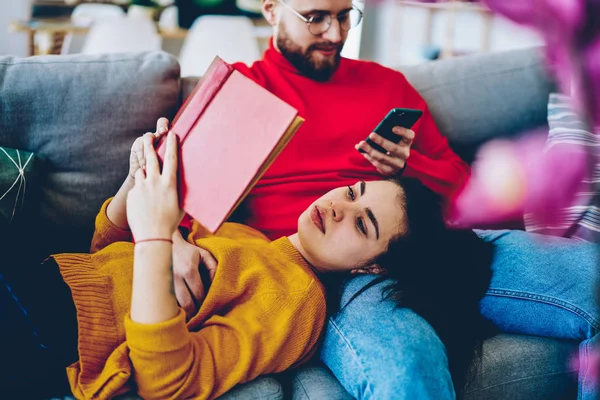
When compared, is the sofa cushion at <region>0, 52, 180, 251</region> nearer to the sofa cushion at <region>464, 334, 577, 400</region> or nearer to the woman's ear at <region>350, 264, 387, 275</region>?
the woman's ear at <region>350, 264, 387, 275</region>

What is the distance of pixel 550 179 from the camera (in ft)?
0.86

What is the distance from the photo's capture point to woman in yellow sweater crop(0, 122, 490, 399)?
0.89 metres

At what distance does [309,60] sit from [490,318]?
90 cm

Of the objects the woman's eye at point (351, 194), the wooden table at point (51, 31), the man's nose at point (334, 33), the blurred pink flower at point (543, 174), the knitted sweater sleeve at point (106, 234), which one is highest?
the blurred pink flower at point (543, 174)

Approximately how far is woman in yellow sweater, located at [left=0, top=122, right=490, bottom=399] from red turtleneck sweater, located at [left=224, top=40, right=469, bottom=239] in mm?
185

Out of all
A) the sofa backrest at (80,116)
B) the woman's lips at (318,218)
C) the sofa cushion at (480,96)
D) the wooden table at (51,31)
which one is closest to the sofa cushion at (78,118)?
the sofa backrest at (80,116)

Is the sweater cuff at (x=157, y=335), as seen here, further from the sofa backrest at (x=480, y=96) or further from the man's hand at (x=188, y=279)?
the sofa backrest at (x=480, y=96)

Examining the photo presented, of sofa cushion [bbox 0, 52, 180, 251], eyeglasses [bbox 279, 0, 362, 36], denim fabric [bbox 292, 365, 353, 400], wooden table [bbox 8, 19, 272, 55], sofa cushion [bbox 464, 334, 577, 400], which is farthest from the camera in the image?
wooden table [bbox 8, 19, 272, 55]

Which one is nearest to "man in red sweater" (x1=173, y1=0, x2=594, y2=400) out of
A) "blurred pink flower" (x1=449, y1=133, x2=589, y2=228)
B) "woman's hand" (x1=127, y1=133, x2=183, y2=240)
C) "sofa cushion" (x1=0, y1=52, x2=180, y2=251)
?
"woman's hand" (x1=127, y1=133, x2=183, y2=240)

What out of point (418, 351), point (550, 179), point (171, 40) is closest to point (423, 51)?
point (171, 40)

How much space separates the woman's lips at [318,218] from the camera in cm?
121

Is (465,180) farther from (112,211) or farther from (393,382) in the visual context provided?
(112,211)

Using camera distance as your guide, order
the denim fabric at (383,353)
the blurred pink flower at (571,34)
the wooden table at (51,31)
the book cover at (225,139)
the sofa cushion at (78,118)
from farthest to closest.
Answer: the wooden table at (51,31)
the sofa cushion at (78,118)
the denim fabric at (383,353)
the book cover at (225,139)
the blurred pink flower at (571,34)

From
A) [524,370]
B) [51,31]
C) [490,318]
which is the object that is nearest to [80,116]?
[490,318]
